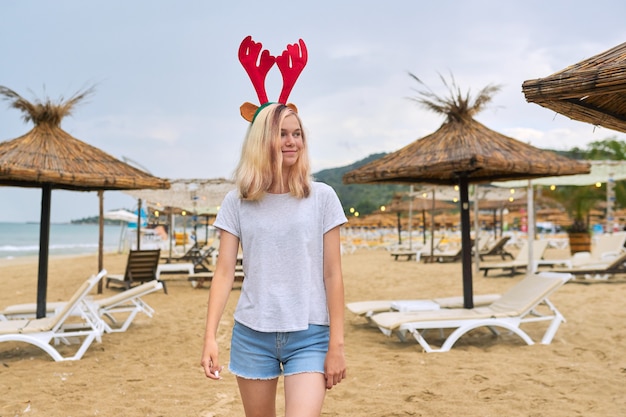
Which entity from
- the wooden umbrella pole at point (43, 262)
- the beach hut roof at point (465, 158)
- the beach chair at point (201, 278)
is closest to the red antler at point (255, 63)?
the beach hut roof at point (465, 158)

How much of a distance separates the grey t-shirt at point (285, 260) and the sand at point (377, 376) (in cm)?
216

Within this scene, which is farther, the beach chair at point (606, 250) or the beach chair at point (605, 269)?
the beach chair at point (606, 250)

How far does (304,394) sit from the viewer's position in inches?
64.1

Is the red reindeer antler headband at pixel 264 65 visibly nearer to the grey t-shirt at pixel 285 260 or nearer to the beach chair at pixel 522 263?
the grey t-shirt at pixel 285 260

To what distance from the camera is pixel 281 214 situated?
5.72 feet

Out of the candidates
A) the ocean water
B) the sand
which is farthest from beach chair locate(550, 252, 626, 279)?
the ocean water

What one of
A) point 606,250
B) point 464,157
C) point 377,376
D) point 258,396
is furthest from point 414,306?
point 606,250

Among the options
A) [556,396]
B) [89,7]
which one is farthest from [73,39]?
[556,396]

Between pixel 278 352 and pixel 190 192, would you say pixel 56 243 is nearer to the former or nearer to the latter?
pixel 190 192

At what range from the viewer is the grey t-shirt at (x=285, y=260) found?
1.71 meters

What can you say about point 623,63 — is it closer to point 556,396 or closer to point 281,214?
point 281,214

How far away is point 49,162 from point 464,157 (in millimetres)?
4280

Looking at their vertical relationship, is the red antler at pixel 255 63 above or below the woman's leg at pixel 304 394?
above

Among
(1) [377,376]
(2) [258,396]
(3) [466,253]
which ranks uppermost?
(3) [466,253]
